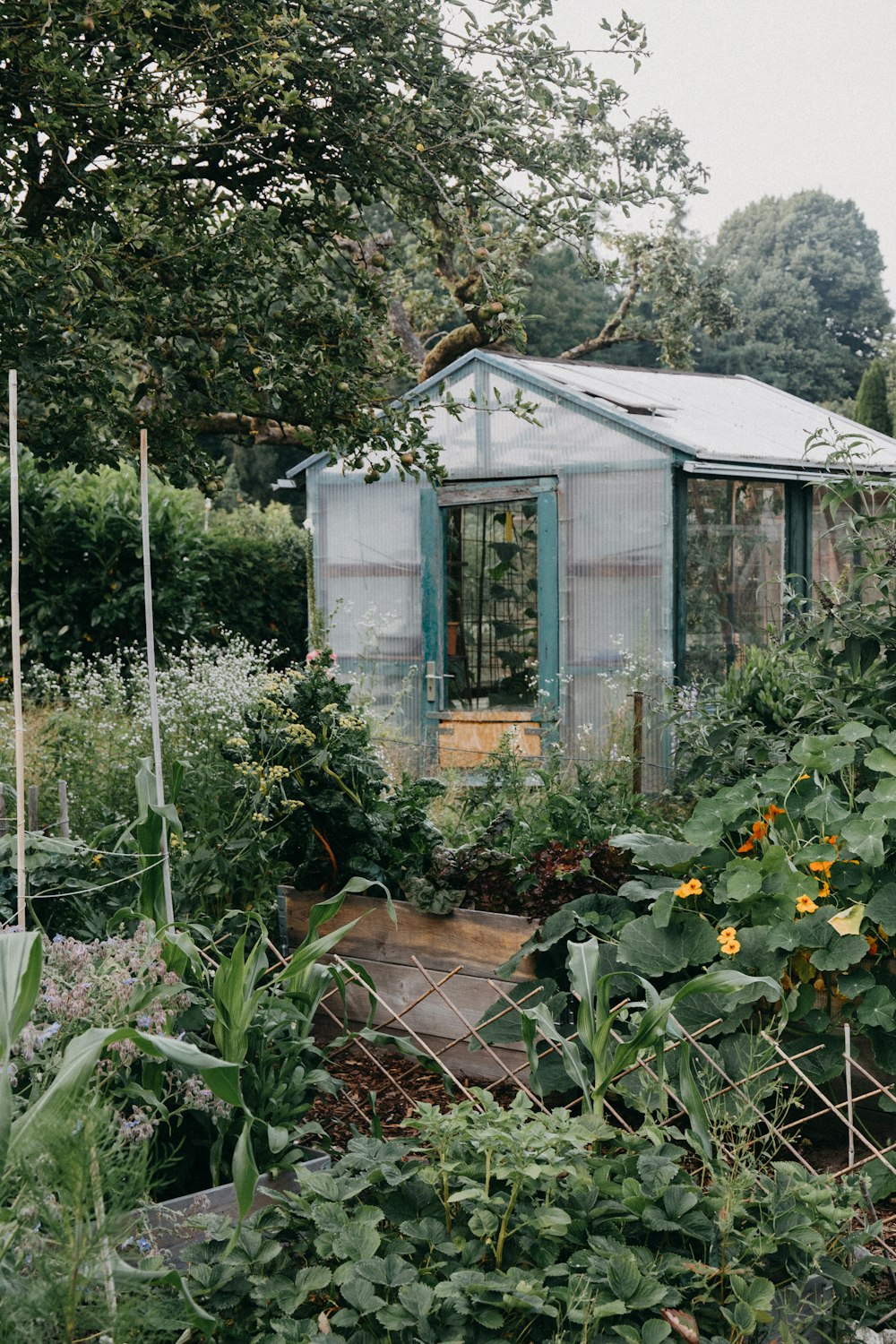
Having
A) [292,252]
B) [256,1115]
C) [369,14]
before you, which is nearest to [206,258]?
[292,252]

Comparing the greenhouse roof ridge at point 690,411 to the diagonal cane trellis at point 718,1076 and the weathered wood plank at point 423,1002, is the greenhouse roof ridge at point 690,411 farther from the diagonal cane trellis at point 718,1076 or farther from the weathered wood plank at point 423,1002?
the diagonal cane trellis at point 718,1076

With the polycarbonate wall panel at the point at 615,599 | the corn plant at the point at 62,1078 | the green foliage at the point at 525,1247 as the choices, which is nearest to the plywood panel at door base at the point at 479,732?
the polycarbonate wall panel at the point at 615,599

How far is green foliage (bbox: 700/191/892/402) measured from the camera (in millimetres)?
32375

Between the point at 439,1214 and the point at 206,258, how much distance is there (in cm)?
365

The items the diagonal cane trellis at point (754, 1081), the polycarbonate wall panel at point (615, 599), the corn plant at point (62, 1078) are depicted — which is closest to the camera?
the corn plant at point (62, 1078)

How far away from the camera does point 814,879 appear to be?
3.00m

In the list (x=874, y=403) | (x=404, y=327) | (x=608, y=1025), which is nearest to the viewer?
(x=608, y=1025)

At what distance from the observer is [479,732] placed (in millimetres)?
9242

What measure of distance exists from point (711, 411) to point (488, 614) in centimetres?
244

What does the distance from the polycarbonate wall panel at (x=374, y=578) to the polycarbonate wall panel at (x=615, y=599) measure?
51.9 inches

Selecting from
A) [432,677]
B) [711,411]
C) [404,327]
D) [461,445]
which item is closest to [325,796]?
[432,677]

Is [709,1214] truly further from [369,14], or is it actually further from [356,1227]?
[369,14]

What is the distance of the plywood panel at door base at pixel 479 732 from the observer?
354 inches

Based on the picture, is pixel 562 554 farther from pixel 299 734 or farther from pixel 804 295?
pixel 804 295
